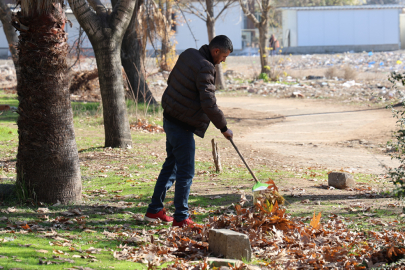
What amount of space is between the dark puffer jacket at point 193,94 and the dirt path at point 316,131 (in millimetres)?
4998

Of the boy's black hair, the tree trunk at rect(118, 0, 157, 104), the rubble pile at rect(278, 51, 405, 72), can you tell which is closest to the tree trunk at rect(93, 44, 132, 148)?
the tree trunk at rect(118, 0, 157, 104)

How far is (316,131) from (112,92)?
718 cm

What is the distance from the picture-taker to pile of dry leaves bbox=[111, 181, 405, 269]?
152 inches

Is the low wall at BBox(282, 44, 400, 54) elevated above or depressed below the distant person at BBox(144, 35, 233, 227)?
above

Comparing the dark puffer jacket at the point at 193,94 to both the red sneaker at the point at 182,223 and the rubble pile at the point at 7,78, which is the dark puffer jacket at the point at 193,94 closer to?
the red sneaker at the point at 182,223

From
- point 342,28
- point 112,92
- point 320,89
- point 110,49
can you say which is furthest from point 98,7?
point 342,28

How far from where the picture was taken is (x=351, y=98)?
20422 mm

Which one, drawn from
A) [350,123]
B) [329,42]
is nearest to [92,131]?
[350,123]

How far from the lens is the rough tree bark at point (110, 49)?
9.00 m

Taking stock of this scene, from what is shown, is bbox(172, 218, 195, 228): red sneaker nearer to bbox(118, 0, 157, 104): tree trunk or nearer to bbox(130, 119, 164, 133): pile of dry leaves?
bbox(130, 119, 164, 133): pile of dry leaves

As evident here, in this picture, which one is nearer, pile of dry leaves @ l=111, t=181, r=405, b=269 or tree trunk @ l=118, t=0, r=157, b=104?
pile of dry leaves @ l=111, t=181, r=405, b=269

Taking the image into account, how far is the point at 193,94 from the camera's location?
4664 millimetres

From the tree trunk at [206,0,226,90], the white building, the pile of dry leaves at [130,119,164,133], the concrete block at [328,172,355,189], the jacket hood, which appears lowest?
the concrete block at [328,172,355,189]

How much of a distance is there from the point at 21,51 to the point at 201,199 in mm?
3089
